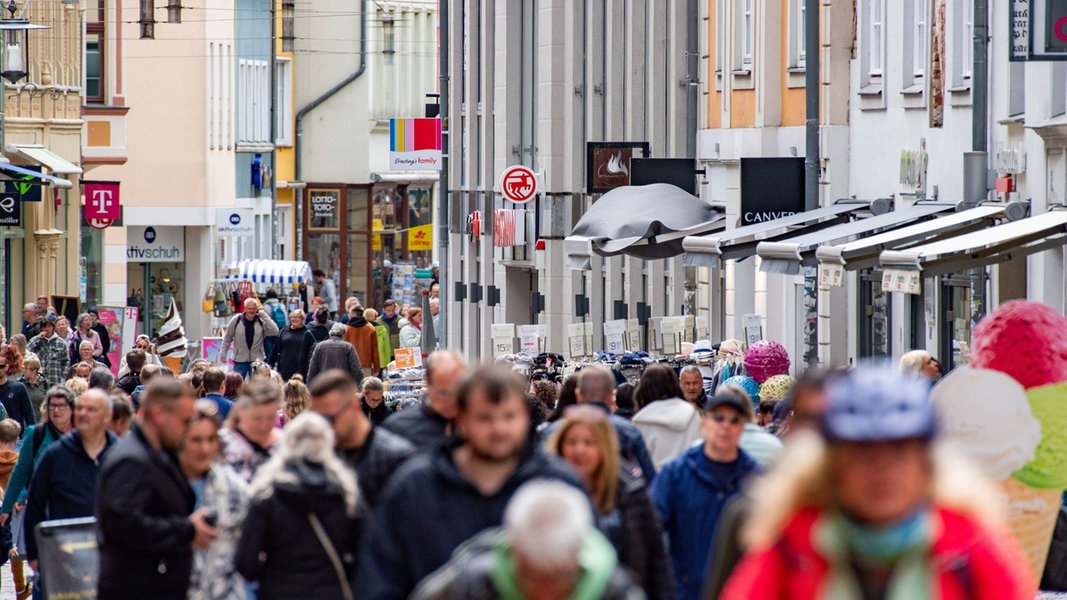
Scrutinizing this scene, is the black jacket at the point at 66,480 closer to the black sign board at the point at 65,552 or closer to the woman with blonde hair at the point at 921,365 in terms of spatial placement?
the black sign board at the point at 65,552

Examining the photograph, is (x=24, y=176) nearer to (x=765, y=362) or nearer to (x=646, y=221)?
(x=646, y=221)

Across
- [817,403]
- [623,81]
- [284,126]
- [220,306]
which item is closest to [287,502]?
[817,403]

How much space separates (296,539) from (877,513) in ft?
14.5

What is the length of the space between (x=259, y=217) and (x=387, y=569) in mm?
67136

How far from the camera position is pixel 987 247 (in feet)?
52.4

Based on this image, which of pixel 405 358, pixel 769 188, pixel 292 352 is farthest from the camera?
pixel 292 352

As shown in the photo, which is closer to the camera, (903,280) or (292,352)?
(903,280)

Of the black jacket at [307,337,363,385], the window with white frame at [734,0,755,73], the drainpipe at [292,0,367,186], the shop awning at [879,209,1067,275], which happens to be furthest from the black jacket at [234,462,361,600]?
the drainpipe at [292,0,367,186]

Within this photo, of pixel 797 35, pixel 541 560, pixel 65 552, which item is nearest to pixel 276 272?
pixel 797 35

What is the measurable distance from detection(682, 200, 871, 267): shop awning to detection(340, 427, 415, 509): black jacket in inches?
550

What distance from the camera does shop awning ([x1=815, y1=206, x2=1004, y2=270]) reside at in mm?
18641

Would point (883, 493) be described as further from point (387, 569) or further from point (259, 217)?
point (259, 217)

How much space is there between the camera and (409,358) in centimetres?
2942

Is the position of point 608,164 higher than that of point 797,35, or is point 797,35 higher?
point 797,35
